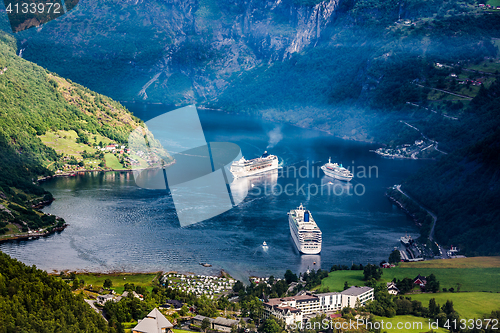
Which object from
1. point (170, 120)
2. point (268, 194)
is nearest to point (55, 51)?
point (170, 120)

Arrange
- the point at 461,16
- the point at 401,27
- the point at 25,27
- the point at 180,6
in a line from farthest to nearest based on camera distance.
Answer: the point at 180,6 → the point at 25,27 → the point at 401,27 → the point at 461,16

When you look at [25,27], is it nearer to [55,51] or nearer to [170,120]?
[55,51]

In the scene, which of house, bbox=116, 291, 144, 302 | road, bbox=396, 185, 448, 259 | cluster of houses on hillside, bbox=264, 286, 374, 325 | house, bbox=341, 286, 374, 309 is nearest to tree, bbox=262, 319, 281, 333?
cluster of houses on hillside, bbox=264, 286, 374, 325

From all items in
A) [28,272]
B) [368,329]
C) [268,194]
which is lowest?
[368,329]

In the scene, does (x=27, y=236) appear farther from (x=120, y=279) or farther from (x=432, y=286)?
(x=432, y=286)

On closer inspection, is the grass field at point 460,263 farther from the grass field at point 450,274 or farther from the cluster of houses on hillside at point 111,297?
the cluster of houses on hillside at point 111,297

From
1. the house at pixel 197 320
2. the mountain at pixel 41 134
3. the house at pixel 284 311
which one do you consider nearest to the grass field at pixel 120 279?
the house at pixel 197 320

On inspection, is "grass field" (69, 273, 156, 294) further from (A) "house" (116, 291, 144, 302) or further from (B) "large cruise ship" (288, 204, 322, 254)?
(B) "large cruise ship" (288, 204, 322, 254)
